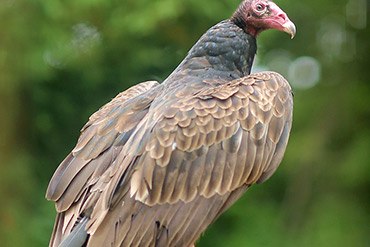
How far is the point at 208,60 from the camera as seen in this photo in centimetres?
467

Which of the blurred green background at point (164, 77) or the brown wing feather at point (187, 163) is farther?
the blurred green background at point (164, 77)

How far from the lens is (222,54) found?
465cm

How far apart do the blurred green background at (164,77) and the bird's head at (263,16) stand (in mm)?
2368

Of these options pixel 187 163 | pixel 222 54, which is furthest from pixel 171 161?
pixel 222 54

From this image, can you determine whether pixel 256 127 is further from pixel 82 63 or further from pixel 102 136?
pixel 82 63

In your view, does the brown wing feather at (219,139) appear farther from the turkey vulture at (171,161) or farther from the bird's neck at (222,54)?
the bird's neck at (222,54)

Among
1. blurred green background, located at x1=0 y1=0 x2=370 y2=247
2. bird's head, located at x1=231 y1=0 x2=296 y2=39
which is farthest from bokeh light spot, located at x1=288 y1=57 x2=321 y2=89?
bird's head, located at x1=231 y1=0 x2=296 y2=39

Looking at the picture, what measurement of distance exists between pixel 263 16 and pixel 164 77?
2.83 meters

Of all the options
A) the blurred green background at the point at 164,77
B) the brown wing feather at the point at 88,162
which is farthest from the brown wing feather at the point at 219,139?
the blurred green background at the point at 164,77

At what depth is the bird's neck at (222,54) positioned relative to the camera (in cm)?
464

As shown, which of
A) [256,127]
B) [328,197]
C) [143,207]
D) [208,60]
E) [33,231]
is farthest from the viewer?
[328,197]

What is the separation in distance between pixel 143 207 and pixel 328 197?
4837 millimetres

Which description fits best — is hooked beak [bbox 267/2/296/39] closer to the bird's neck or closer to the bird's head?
the bird's head

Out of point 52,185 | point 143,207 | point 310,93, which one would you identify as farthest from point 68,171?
point 310,93
